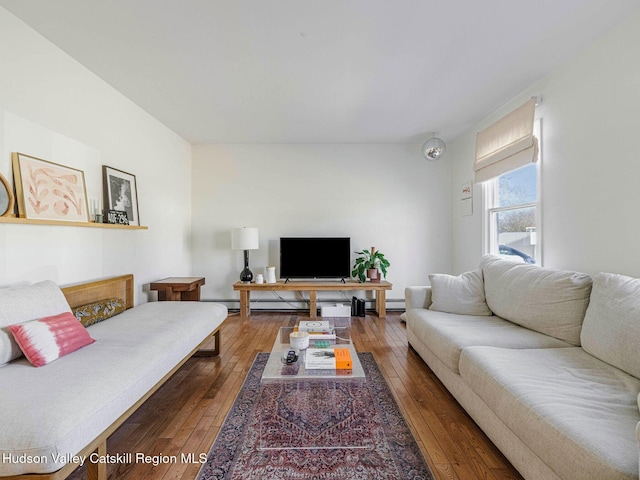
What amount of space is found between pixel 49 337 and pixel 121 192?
5.54 ft

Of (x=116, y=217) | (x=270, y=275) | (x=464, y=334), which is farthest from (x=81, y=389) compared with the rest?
(x=270, y=275)

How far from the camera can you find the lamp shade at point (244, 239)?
13.1ft

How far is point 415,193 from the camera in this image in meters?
4.40

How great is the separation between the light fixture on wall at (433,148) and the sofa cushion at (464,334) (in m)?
2.29

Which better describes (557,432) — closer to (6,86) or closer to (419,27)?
(419,27)

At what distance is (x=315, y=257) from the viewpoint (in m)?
4.23

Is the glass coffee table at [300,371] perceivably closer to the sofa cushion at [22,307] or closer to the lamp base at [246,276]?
the sofa cushion at [22,307]

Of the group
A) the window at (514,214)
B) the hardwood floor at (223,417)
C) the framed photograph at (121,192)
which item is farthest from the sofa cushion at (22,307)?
the window at (514,214)

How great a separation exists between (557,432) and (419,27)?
88.2 inches

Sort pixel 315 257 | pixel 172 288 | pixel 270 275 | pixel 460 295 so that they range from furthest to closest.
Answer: pixel 315 257, pixel 270 275, pixel 172 288, pixel 460 295

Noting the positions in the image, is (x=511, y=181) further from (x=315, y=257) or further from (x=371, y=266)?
(x=315, y=257)

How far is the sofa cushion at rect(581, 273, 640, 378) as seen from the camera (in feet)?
4.67

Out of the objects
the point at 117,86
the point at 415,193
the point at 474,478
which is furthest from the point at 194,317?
the point at 415,193

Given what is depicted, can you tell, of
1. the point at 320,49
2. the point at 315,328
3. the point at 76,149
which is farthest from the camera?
the point at 315,328
